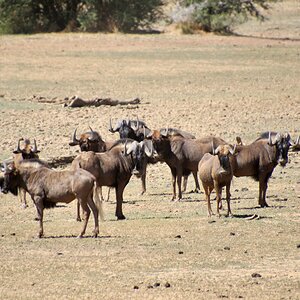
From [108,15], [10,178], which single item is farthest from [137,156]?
[108,15]

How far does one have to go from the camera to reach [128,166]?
1877 centimetres

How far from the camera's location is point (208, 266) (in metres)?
14.4

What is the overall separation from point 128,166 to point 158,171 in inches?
233

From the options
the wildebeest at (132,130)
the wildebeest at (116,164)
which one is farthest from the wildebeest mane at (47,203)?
the wildebeest at (132,130)

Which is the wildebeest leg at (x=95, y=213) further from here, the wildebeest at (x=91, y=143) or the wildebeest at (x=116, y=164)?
the wildebeest at (x=91, y=143)

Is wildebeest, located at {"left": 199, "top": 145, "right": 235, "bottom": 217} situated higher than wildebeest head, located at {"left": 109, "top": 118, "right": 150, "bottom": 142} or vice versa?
wildebeest, located at {"left": 199, "top": 145, "right": 235, "bottom": 217}

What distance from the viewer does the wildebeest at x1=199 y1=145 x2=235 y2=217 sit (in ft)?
59.5

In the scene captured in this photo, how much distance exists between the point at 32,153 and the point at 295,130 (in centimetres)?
1099

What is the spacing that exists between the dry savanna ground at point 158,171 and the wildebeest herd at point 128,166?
517 millimetres

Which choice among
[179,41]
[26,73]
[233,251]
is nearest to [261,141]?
[233,251]

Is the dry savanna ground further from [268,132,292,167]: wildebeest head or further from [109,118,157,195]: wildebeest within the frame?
[109,118,157,195]: wildebeest

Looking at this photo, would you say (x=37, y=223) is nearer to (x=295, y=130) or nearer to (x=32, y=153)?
(x=32, y=153)

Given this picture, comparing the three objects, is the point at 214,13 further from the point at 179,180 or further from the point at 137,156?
the point at 137,156

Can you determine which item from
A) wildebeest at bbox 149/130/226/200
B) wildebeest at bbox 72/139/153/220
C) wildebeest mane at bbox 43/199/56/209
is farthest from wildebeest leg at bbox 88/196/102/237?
wildebeest at bbox 149/130/226/200
